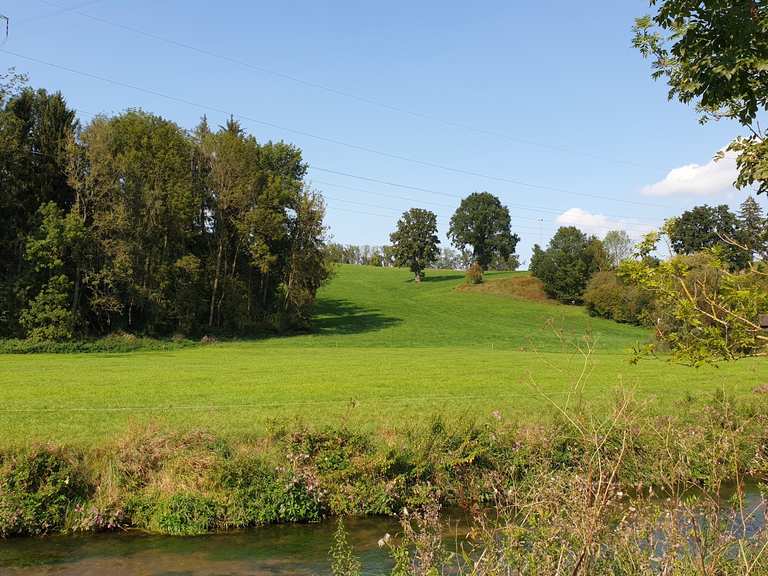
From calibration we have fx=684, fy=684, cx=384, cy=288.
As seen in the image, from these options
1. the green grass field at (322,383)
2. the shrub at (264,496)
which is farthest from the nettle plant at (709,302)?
the shrub at (264,496)

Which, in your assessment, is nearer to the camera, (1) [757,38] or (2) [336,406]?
(1) [757,38]

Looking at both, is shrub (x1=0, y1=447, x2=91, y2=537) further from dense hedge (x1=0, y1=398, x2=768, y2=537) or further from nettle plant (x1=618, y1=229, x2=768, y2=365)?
nettle plant (x1=618, y1=229, x2=768, y2=365)

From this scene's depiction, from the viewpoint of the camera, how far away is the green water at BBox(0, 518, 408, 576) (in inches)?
464

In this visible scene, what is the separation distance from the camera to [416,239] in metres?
121

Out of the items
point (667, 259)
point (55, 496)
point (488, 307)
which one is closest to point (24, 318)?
point (55, 496)

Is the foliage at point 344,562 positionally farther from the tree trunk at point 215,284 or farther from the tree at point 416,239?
the tree at point 416,239

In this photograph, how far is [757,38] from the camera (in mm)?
5332

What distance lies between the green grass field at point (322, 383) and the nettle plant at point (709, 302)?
781 mm

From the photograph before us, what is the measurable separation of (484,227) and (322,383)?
336ft

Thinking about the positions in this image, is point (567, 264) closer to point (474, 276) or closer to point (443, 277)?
point (474, 276)

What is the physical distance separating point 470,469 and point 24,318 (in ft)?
141

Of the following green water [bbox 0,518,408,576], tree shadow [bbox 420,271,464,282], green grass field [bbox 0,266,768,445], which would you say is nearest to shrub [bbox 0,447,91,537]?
green water [bbox 0,518,408,576]

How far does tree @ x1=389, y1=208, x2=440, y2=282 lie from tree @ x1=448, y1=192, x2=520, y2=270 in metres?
9.95

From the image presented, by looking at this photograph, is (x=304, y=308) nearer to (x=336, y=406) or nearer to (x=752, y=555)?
(x=336, y=406)
